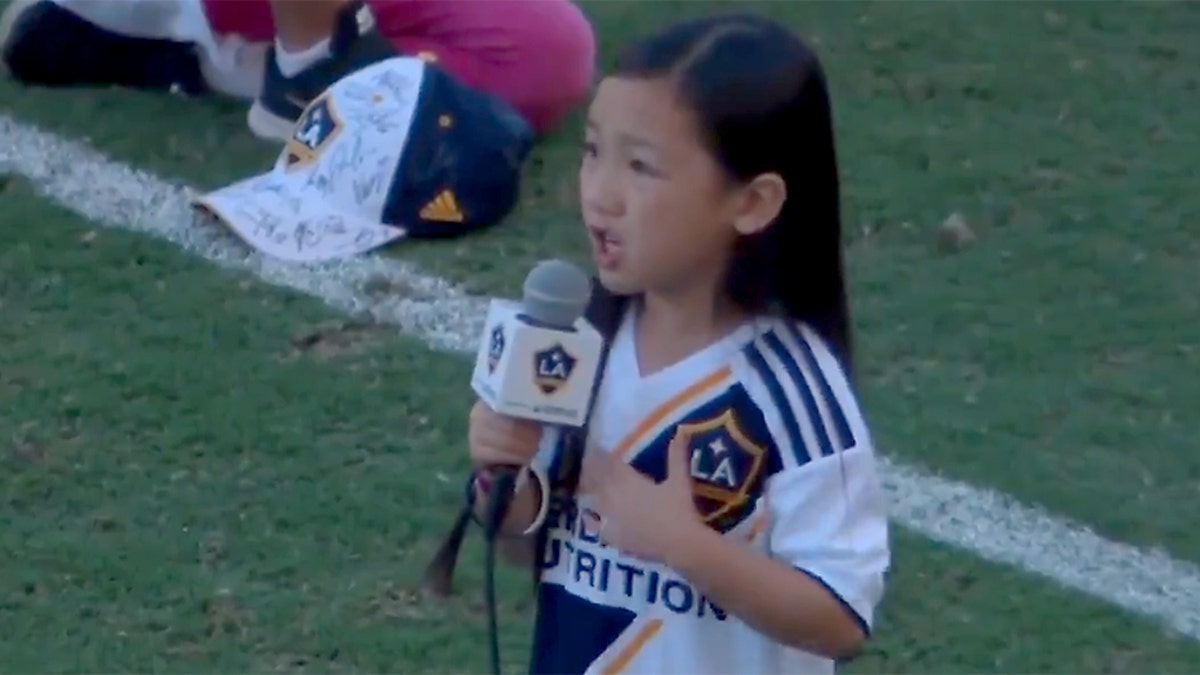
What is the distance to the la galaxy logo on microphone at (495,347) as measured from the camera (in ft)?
5.90

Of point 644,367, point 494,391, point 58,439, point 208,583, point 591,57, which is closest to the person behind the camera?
point 494,391

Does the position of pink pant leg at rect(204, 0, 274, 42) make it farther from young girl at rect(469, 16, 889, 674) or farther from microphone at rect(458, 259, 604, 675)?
microphone at rect(458, 259, 604, 675)

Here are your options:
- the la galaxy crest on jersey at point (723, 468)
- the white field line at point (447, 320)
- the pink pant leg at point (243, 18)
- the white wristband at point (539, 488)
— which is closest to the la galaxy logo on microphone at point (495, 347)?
the white wristband at point (539, 488)

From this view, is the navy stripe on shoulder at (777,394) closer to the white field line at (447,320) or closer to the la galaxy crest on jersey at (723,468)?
the la galaxy crest on jersey at (723,468)

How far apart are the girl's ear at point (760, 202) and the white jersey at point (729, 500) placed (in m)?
0.11

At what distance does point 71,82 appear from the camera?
5219 mm

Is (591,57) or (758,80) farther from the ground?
(758,80)

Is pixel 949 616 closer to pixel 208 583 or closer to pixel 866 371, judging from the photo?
pixel 866 371

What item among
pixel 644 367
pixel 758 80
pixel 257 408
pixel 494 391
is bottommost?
pixel 257 408

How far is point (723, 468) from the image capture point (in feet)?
6.35

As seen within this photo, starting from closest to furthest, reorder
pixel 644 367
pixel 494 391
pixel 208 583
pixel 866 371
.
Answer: pixel 494 391
pixel 644 367
pixel 208 583
pixel 866 371

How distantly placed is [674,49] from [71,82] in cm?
361

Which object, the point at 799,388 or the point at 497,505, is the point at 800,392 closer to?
the point at 799,388

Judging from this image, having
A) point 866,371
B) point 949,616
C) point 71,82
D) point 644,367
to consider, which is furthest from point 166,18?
point 644,367
